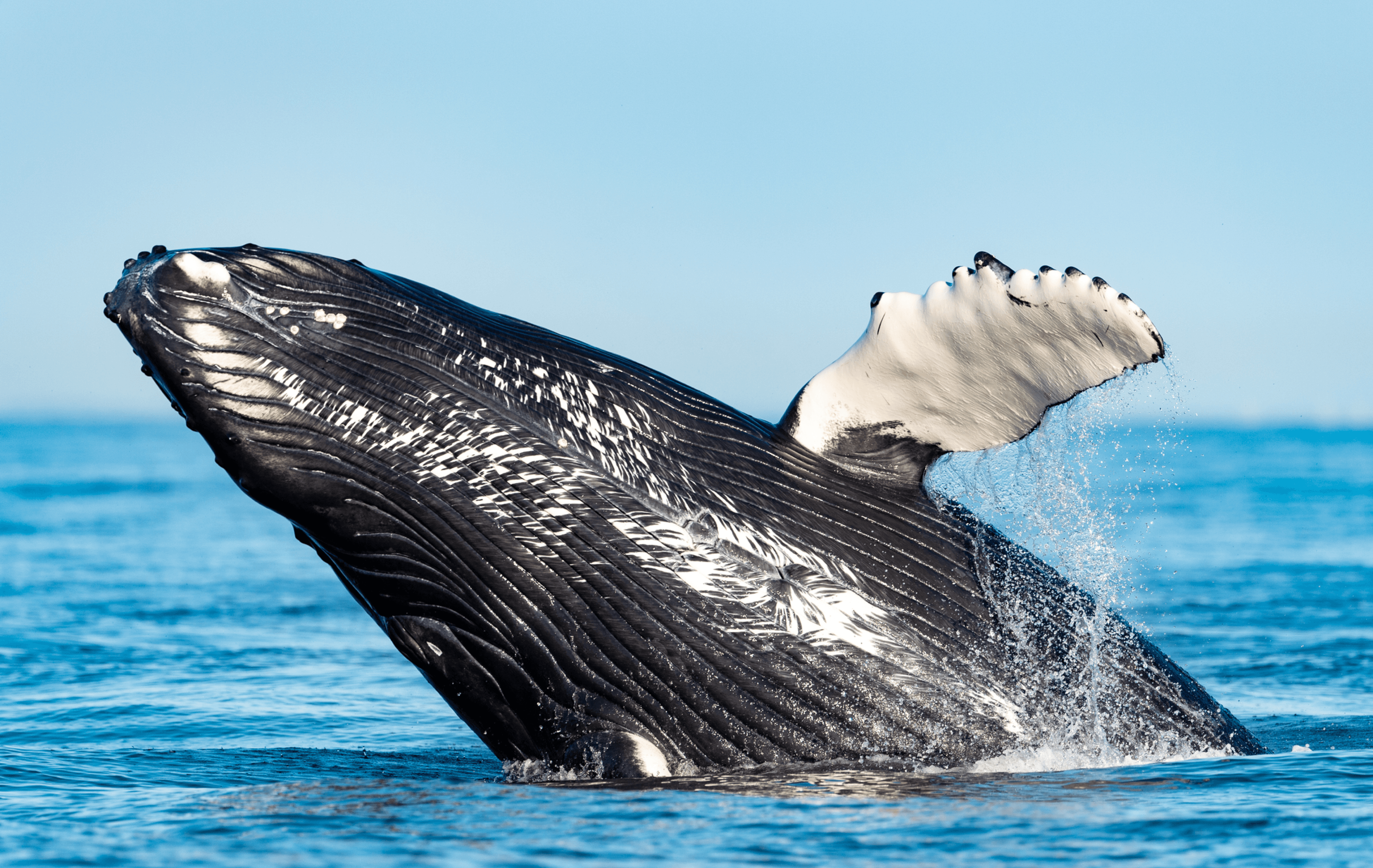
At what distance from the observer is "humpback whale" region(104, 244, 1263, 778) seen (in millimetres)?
8000

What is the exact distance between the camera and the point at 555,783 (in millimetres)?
8008

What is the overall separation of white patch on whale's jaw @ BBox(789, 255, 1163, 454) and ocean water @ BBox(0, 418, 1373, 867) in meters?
0.43

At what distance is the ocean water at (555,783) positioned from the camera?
656 cm

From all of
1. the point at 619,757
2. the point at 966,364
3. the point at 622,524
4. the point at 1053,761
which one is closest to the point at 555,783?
the point at 619,757

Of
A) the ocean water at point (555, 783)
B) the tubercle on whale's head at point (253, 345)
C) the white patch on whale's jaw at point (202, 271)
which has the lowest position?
the ocean water at point (555, 783)

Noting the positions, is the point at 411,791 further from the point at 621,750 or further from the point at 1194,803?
the point at 1194,803

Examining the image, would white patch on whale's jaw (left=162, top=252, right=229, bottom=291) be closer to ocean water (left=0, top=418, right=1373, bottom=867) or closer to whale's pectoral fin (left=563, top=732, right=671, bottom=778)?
ocean water (left=0, top=418, right=1373, bottom=867)

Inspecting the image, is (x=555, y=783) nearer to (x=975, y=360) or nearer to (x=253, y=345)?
(x=253, y=345)

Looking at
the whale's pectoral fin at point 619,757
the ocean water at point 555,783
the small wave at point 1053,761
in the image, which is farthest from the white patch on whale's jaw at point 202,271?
the small wave at point 1053,761

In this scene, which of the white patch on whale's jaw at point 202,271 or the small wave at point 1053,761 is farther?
the small wave at point 1053,761

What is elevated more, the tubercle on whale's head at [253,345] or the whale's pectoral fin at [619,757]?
the tubercle on whale's head at [253,345]

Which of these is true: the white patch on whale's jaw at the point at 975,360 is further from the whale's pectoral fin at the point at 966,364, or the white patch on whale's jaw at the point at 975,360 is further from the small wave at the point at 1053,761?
the small wave at the point at 1053,761

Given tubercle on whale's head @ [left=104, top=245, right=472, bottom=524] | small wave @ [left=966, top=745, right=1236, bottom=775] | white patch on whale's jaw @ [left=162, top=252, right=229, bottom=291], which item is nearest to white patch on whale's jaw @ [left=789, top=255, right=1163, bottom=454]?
small wave @ [left=966, top=745, right=1236, bottom=775]

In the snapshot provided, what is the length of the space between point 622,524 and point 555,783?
1.51m
